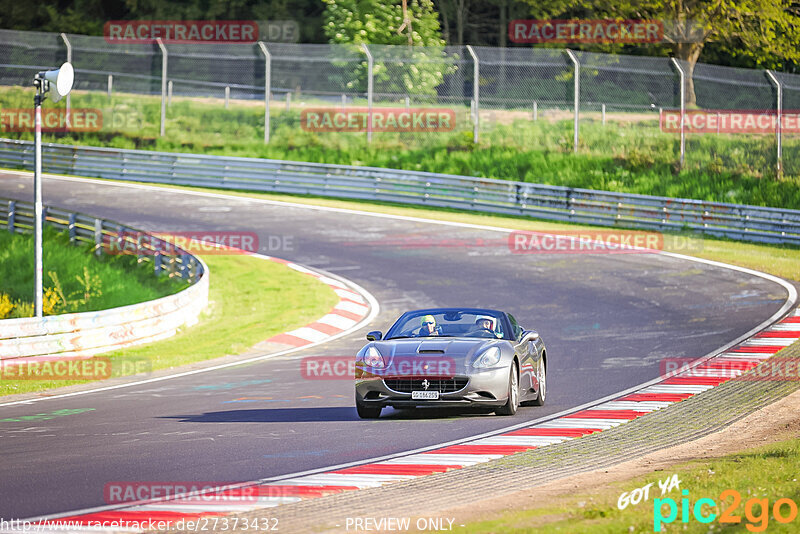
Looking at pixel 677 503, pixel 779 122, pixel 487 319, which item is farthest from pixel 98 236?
pixel 677 503

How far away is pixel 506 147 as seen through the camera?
36375 millimetres

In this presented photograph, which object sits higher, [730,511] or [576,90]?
[576,90]

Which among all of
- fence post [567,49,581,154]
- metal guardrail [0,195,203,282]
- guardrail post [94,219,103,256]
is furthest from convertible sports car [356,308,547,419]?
fence post [567,49,581,154]

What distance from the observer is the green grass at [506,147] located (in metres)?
31.8

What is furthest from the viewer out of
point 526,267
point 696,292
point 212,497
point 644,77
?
point 644,77

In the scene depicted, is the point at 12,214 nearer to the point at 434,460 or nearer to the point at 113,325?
the point at 113,325

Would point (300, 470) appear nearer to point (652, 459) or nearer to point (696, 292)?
point (652, 459)

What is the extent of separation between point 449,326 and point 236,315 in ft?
29.9

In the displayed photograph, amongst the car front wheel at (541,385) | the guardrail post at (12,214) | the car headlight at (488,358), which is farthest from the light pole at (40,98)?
the guardrail post at (12,214)

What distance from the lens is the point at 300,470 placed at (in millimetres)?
9031

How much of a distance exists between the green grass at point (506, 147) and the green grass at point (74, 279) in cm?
1200

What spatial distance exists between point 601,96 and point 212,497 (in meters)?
28.4

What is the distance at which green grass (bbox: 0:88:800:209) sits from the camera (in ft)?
104

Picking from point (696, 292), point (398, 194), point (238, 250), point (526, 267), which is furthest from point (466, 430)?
point (398, 194)
